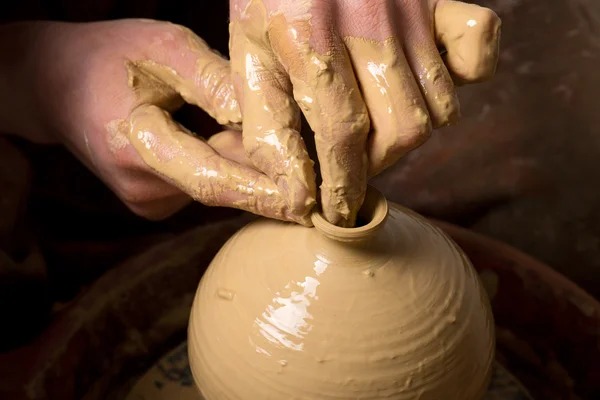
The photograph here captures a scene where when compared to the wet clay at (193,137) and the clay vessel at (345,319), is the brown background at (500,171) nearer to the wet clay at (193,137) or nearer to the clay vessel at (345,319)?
the wet clay at (193,137)

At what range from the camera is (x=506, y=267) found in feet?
4.74

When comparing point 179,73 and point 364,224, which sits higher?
point 179,73

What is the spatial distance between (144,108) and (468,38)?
584 mm

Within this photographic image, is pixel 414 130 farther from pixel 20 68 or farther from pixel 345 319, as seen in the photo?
pixel 20 68

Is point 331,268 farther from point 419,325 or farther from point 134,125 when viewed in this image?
point 134,125

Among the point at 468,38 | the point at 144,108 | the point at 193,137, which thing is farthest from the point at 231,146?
the point at 468,38

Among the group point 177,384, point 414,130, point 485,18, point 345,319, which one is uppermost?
point 485,18

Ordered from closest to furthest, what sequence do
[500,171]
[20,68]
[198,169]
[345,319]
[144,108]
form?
[345,319], [198,169], [144,108], [20,68], [500,171]

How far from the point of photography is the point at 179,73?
1.10 m

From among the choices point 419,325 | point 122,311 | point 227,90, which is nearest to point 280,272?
point 419,325

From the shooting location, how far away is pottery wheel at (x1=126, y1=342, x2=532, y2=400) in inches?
52.1

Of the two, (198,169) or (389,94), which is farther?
(198,169)

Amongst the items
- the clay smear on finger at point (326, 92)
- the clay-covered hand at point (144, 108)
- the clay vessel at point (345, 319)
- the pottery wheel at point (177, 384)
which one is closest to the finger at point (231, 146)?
the clay-covered hand at point (144, 108)

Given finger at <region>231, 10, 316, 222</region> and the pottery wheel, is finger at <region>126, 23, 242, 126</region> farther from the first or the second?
the pottery wheel
